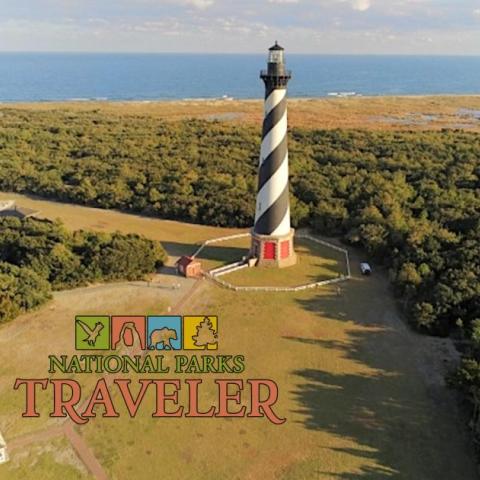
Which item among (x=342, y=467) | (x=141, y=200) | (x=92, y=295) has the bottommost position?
(x=342, y=467)

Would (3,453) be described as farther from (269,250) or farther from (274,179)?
(274,179)

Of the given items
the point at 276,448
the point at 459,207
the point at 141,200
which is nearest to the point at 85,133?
the point at 141,200

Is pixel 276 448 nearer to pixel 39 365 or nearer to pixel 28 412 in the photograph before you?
pixel 28 412

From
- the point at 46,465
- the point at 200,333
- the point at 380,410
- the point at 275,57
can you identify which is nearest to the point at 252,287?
the point at 200,333

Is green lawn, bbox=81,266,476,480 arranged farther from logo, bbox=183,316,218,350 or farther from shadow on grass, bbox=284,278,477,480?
logo, bbox=183,316,218,350

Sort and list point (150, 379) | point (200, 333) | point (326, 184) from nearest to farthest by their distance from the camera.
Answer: point (150, 379) → point (200, 333) → point (326, 184)

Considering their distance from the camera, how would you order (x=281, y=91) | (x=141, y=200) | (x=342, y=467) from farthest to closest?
1. (x=141, y=200)
2. (x=281, y=91)
3. (x=342, y=467)

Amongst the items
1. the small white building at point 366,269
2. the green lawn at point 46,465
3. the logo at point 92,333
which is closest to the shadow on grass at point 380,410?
the small white building at point 366,269
